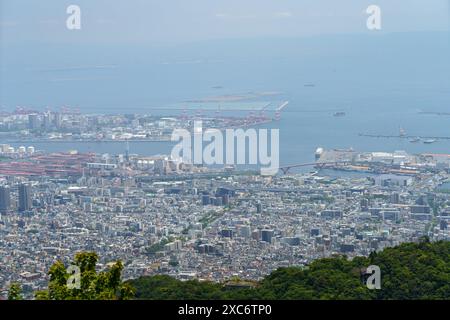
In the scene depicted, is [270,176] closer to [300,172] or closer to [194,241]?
[300,172]

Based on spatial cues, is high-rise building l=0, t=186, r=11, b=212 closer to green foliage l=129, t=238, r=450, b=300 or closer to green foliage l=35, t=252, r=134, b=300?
green foliage l=129, t=238, r=450, b=300

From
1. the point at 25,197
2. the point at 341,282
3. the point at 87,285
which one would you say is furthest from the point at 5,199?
the point at 341,282

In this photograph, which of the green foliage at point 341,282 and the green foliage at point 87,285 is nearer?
the green foliage at point 87,285

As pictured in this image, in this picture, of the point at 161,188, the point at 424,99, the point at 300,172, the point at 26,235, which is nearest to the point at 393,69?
the point at 424,99
